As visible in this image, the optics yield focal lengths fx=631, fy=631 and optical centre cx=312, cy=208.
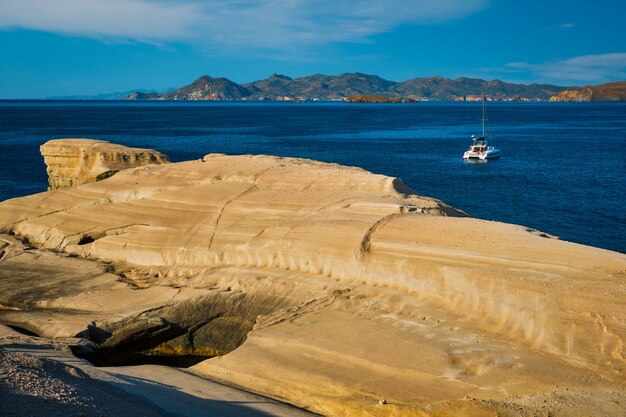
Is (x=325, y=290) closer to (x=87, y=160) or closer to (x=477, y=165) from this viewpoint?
(x=87, y=160)

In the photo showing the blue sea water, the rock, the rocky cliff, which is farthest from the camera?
the blue sea water

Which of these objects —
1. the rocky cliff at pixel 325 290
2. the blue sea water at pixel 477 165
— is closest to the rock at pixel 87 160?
the rocky cliff at pixel 325 290

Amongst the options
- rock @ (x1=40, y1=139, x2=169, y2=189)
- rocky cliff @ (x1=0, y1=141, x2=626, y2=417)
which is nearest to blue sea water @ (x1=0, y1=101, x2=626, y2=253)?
rock @ (x1=40, y1=139, x2=169, y2=189)

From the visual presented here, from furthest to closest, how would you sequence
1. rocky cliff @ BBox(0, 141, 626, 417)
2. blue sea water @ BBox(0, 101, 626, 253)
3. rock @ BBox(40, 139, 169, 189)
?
blue sea water @ BBox(0, 101, 626, 253) → rock @ BBox(40, 139, 169, 189) → rocky cliff @ BBox(0, 141, 626, 417)

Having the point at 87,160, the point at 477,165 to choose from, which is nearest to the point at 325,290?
the point at 87,160

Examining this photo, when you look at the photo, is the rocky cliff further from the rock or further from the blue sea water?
the blue sea water

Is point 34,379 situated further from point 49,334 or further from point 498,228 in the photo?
point 498,228
